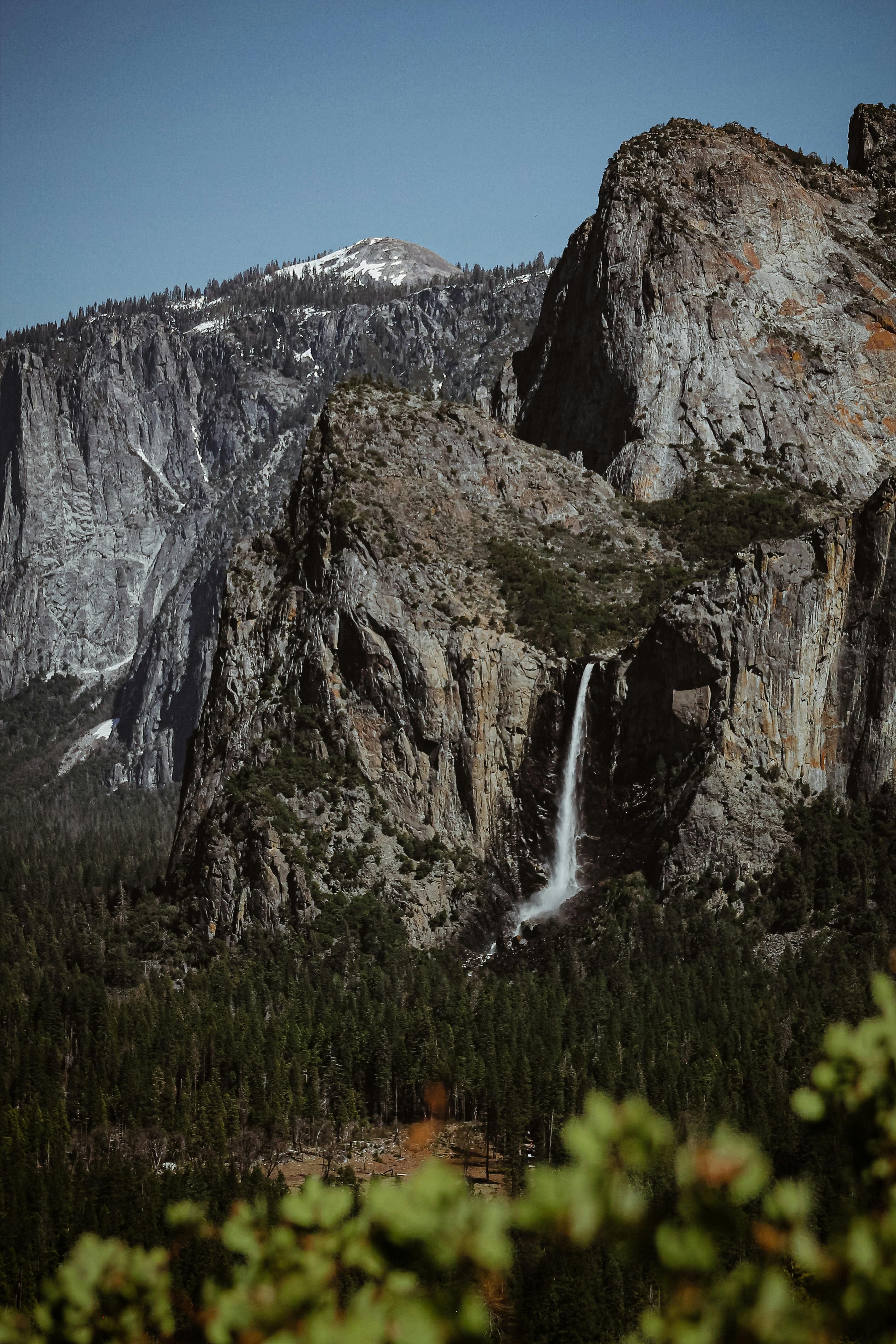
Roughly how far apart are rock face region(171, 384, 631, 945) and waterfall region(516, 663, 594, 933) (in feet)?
4.26

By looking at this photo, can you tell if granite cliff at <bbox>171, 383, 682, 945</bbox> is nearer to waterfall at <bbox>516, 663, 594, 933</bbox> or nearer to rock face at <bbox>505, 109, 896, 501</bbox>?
waterfall at <bbox>516, 663, 594, 933</bbox>

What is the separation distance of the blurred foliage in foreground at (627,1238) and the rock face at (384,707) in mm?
100257

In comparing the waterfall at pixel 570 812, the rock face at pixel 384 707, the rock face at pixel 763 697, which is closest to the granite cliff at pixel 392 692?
the rock face at pixel 384 707

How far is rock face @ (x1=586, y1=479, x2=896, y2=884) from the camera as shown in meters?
106

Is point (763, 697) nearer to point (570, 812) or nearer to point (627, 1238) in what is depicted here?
point (570, 812)

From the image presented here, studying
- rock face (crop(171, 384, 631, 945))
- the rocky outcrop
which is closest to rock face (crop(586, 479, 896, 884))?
rock face (crop(171, 384, 631, 945))

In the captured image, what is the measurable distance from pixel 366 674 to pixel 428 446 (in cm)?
2703

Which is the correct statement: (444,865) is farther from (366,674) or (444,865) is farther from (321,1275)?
(321,1275)

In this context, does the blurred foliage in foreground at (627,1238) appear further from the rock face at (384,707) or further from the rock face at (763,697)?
the rock face at (384,707)

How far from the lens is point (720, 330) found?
143m

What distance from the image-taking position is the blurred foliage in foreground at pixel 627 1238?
24.7 feet

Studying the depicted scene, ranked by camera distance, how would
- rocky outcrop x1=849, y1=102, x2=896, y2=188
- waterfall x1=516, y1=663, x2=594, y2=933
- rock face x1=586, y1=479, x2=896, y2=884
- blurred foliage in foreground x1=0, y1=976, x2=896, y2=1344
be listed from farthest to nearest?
rocky outcrop x1=849, y1=102, x2=896, y2=188, waterfall x1=516, y1=663, x2=594, y2=933, rock face x1=586, y1=479, x2=896, y2=884, blurred foliage in foreground x1=0, y1=976, x2=896, y2=1344

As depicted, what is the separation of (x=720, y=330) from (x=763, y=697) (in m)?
51.9

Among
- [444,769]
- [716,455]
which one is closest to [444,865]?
[444,769]
